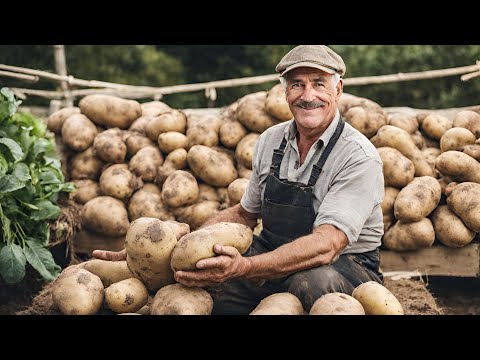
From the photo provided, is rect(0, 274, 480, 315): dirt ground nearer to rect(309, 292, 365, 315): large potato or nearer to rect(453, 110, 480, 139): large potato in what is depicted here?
rect(309, 292, 365, 315): large potato

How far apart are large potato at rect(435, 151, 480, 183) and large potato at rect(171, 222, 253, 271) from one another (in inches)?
94.5

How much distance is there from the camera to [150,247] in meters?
2.67

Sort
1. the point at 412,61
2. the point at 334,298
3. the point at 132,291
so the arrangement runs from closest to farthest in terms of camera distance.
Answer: the point at 334,298
the point at 132,291
the point at 412,61

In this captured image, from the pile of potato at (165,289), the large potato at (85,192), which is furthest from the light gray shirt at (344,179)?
the large potato at (85,192)

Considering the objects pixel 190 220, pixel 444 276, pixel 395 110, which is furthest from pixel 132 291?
pixel 395 110

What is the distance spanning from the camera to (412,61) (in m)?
11.1

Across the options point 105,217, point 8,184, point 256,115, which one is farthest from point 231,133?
point 8,184

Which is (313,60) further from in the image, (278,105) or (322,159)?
(278,105)

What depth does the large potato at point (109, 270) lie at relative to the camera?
2980 millimetres

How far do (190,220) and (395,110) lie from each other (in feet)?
7.18

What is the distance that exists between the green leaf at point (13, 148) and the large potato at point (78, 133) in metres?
1.16

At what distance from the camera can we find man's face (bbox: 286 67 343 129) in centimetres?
319

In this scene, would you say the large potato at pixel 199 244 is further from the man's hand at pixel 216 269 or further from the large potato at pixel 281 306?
the large potato at pixel 281 306
